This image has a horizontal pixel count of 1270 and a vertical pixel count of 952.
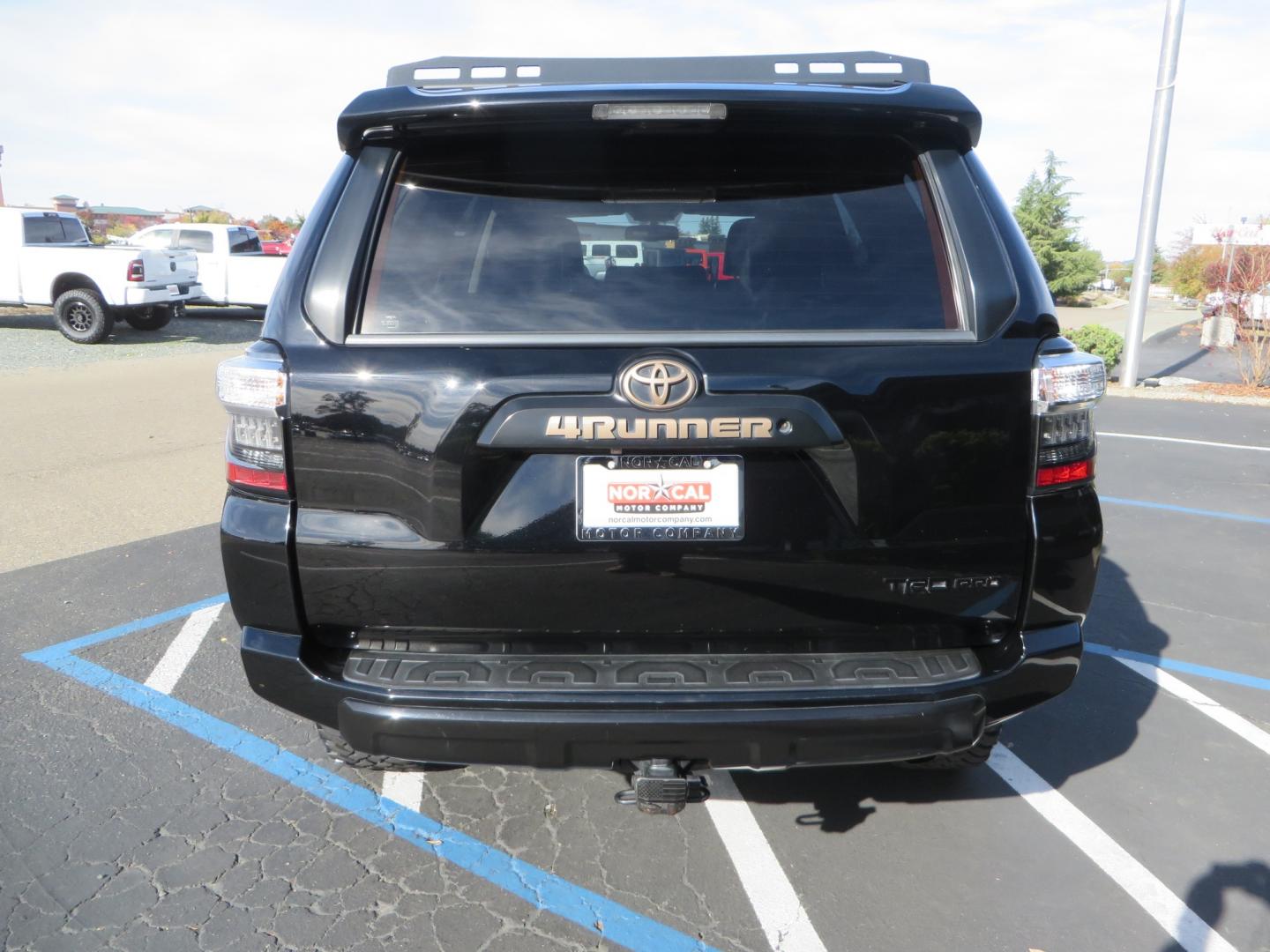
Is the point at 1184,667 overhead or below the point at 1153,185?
below

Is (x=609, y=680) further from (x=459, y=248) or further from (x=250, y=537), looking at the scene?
(x=459, y=248)

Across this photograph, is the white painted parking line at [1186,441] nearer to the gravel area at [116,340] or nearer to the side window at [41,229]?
the gravel area at [116,340]

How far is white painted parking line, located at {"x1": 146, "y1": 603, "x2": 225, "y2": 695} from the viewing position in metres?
3.96

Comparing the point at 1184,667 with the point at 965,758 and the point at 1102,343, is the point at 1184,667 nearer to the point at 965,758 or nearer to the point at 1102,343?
the point at 965,758

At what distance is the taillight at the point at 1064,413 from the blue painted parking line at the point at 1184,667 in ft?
7.71

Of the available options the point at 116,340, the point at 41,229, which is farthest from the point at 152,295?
the point at 41,229

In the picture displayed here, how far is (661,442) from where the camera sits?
2.17m

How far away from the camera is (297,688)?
2.35m

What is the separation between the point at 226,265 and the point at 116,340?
3.23 m

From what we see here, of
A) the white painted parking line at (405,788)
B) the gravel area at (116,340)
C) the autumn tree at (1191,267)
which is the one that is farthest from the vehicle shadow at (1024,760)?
the autumn tree at (1191,267)

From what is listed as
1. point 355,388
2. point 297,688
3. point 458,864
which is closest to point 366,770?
point 458,864

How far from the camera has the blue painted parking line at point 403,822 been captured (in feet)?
8.36

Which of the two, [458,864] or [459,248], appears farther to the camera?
[458,864]

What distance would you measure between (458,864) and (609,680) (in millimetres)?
944
